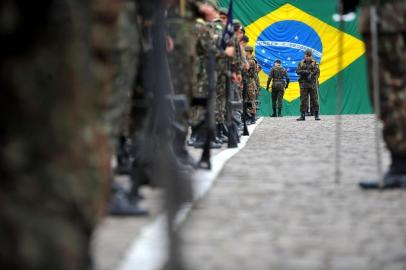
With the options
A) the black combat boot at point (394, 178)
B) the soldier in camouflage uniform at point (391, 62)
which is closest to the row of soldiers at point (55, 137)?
the soldier in camouflage uniform at point (391, 62)

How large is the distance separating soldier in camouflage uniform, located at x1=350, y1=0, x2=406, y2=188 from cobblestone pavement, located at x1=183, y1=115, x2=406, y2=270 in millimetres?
509

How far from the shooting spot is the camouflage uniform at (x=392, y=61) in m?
7.02

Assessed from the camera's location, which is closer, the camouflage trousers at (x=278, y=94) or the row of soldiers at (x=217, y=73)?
the row of soldiers at (x=217, y=73)

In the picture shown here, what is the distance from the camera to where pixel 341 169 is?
361 inches

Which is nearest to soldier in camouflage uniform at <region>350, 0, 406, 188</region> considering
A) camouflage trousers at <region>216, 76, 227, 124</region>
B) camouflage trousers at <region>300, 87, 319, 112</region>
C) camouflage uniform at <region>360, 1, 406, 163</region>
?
camouflage uniform at <region>360, 1, 406, 163</region>

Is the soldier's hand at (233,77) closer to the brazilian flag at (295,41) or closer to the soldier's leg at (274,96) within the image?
the soldier's leg at (274,96)

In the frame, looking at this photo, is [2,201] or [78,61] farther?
[78,61]

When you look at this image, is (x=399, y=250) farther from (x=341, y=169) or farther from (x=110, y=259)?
(x=341, y=169)

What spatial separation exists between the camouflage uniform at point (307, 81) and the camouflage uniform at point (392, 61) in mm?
20121

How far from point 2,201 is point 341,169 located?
22.9 feet

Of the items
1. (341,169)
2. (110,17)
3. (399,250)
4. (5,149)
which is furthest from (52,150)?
(341,169)

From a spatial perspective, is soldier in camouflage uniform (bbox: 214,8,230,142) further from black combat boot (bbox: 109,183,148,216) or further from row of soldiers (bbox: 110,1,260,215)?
black combat boot (bbox: 109,183,148,216)

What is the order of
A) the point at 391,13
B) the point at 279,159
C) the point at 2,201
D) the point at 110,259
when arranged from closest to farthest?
1. the point at 2,201
2. the point at 110,259
3. the point at 391,13
4. the point at 279,159

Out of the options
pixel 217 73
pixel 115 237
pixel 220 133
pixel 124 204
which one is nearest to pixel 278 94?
pixel 220 133
